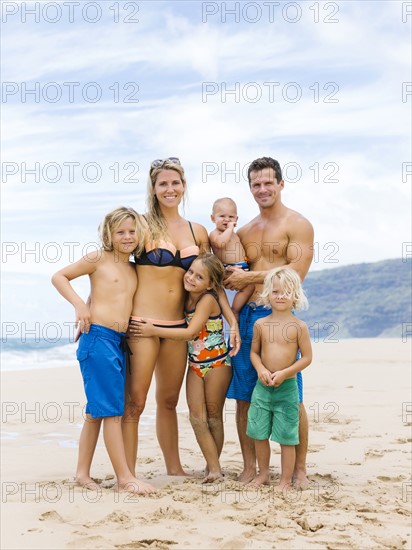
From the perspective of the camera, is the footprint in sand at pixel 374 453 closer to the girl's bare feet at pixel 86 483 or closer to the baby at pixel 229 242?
the baby at pixel 229 242

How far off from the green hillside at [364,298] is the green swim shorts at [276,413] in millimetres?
51794

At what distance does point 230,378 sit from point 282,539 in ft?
4.64

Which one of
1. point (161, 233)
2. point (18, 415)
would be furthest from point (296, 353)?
point (18, 415)

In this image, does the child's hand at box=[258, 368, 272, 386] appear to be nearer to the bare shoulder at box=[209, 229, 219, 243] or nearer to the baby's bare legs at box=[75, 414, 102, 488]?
the bare shoulder at box=[209, 229, 219, 243]

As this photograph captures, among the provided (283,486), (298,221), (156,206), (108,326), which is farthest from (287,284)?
(283,486)

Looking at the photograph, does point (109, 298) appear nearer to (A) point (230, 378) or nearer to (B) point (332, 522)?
(A) point (230, 378)

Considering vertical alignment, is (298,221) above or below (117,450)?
above

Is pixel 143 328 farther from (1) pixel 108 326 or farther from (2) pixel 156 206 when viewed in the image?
(2) pixel 156 206

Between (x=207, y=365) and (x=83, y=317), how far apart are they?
3.03 feet

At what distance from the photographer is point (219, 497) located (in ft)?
13.9

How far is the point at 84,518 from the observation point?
3859mm

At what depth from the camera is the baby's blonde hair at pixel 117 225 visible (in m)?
4.54

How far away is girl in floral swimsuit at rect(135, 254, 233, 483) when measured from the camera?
4.57 m

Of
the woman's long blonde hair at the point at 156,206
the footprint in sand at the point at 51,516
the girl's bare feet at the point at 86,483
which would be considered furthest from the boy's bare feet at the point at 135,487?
the woman's long blonde hair at the point at 156,206
